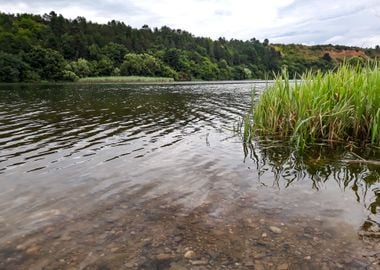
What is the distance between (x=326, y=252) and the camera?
427cm

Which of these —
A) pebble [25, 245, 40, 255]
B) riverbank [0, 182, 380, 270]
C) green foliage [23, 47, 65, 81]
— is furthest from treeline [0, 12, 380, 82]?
pebble [25, 245, 40, 255]

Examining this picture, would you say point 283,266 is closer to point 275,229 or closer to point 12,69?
point 275,229

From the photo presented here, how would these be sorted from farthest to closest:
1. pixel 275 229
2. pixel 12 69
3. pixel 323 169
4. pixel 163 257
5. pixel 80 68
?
pixel 80 68 → pixel 12 69 → pixel 323 169 → pixel 275 229 → pixel 163 257

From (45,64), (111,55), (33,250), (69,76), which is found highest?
(111,55)

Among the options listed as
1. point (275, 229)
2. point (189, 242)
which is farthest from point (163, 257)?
point (275, 229)

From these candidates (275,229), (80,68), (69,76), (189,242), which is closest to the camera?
(189,242)

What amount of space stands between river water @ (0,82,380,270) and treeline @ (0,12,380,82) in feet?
250

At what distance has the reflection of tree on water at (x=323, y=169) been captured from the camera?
6.32m

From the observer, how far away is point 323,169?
8.07 m

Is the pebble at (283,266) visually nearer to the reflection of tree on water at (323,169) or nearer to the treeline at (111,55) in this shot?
the reflection of tree on water at (323,169)

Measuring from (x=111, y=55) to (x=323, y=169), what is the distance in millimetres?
120929

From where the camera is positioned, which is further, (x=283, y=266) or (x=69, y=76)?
(x=69, y=76)

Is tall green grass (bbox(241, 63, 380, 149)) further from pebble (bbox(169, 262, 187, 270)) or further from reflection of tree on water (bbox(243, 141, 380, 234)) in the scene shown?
pebble (bbox(169, 262, 187, 270))

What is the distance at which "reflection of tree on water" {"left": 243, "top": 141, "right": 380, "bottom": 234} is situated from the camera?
249 inches
